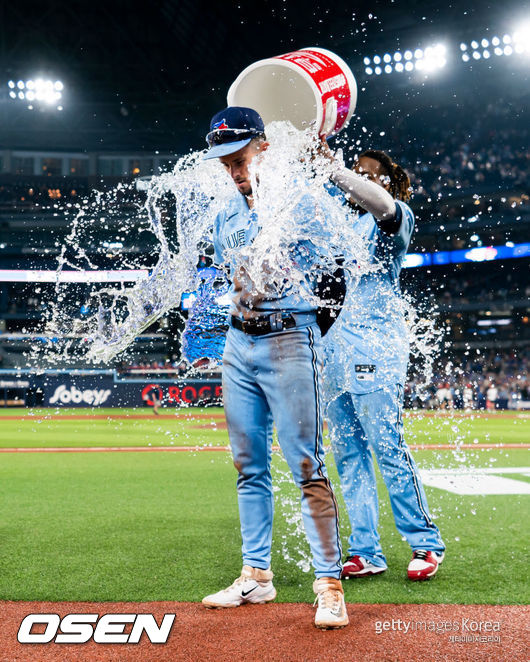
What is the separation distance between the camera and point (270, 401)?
→ 3.05m

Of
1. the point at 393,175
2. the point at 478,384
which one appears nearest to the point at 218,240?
the point at 393,175

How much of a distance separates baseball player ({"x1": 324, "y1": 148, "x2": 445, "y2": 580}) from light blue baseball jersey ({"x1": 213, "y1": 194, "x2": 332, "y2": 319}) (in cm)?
61

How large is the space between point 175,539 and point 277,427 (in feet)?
6.24

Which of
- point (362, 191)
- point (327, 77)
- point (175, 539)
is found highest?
point (327, 77)

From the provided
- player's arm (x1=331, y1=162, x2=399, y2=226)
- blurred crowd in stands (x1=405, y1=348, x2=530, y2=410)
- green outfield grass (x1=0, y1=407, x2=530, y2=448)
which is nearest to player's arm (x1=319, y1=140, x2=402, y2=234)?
player's arm (x1=331, y1=162, x2=399, y2=226)

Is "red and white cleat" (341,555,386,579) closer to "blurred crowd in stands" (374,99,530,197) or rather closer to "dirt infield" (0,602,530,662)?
"dirt infield" (0,602,530,662)

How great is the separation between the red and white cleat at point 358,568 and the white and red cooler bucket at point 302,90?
2264 mm

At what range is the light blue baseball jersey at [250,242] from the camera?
9.87 feet

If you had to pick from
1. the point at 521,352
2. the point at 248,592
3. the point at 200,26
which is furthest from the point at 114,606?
the point at 521,352

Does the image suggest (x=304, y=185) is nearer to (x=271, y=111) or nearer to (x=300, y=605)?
(x=271, y=111)

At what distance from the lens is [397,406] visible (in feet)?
11.7
